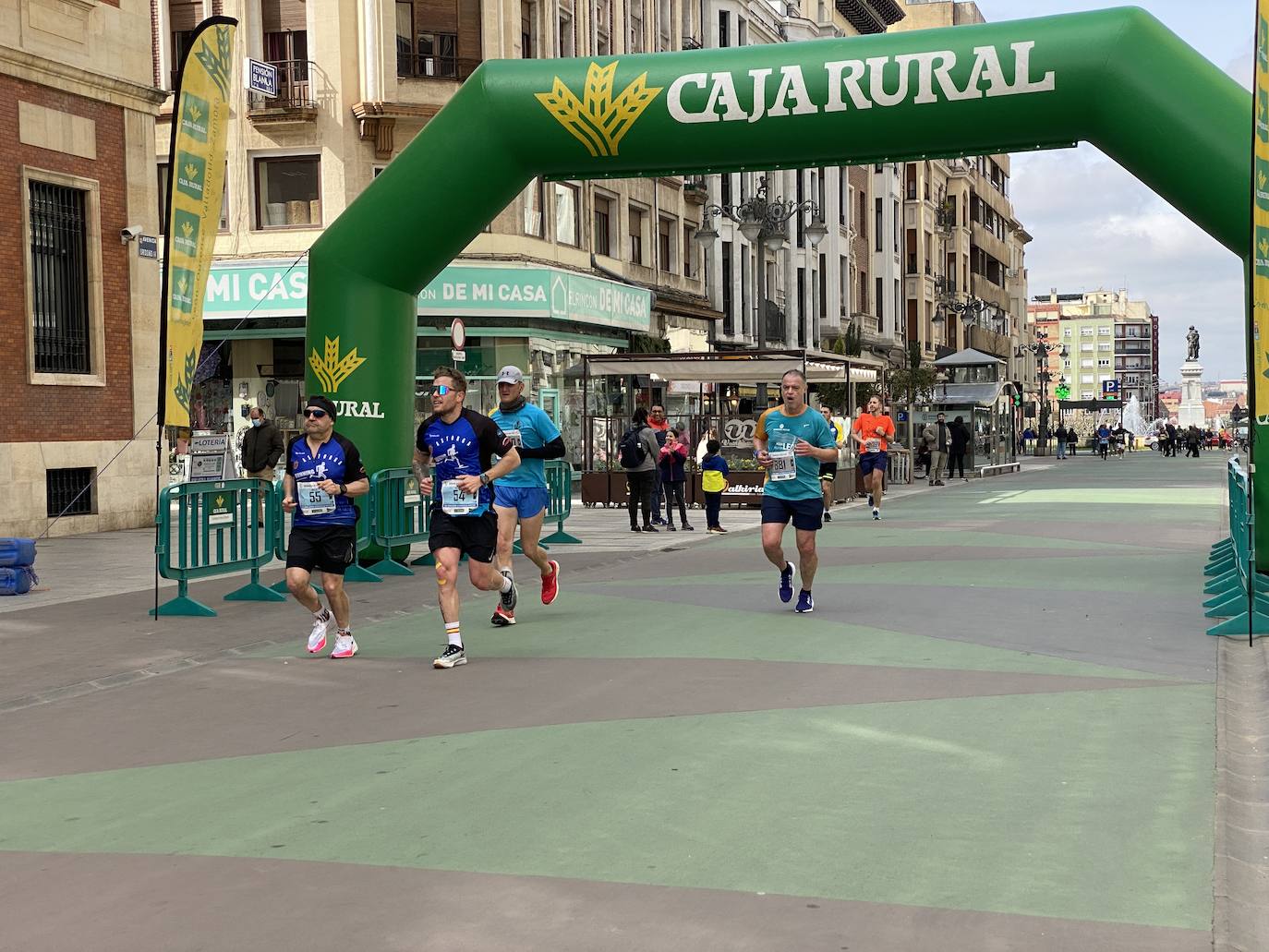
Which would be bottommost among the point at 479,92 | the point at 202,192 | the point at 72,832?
the point at 72,832

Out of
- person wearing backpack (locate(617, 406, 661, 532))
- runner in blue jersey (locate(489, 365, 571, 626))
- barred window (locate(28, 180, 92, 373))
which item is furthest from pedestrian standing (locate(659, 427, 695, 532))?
runner in blue jersey (locate(489, 365, 571, 626))

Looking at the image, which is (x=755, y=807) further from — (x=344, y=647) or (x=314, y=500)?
(x=314, y=500)

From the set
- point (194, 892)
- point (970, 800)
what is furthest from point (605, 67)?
point (194, 892)

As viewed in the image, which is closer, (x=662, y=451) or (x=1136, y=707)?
(x=1136, y=707)

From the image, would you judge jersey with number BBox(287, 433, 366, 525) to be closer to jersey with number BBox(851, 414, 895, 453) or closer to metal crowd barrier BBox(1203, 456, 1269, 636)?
metal crowd barrier BBox(1203, 456, 1269, 636)

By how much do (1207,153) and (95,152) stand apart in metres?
15.0

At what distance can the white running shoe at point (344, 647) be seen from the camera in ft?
33.8

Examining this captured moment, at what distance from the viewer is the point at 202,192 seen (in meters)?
13.5

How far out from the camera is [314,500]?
1023 centimetres

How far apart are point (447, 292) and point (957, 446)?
17.5 m

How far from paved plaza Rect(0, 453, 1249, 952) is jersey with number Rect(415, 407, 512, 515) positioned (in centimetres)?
108

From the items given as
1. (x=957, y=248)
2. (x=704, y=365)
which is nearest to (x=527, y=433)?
(x=704, y=365)

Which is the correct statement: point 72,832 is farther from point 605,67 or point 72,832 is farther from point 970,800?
point 605,67

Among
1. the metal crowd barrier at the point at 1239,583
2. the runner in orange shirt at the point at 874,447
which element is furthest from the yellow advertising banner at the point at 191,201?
the runner in orange shirt at the point at 874,447
